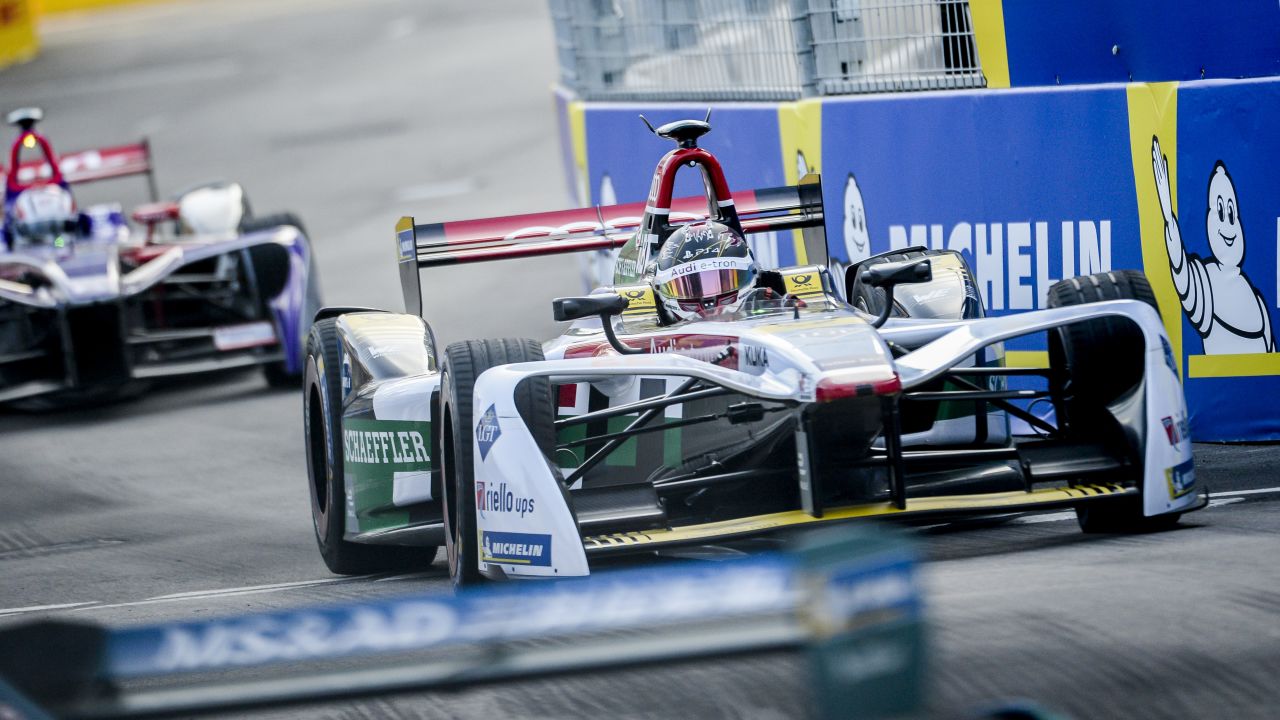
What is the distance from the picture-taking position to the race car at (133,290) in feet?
40.5

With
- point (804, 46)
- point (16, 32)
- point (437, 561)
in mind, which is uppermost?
point (16, 32)

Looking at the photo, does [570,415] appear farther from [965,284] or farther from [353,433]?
[965,284]

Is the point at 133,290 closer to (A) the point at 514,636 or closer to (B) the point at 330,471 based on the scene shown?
(B) the point at 330,471

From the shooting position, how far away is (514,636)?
10.2ft

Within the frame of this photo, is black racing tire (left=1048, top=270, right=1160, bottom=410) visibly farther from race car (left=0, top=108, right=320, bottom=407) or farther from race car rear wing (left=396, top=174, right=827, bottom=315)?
race car (left=0, top=108, right=320, bottom=407)

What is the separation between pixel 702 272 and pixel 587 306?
73 cm

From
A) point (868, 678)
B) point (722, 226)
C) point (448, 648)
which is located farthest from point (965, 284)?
point (868, 678)

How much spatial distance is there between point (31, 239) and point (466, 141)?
1051 centimetres

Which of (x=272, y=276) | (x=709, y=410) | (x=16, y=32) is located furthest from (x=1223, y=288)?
(x=16, y=32)

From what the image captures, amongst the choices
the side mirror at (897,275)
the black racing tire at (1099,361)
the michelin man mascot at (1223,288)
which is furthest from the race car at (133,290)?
the black racing tire at (1099,361)

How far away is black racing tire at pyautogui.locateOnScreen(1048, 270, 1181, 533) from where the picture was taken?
6164 mm

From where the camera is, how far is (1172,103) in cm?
782

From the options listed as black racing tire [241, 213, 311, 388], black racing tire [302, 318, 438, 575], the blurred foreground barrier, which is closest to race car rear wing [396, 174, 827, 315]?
black racing tire [302, 318, 438, 575]

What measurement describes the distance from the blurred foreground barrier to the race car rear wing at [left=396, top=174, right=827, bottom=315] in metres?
4.80
